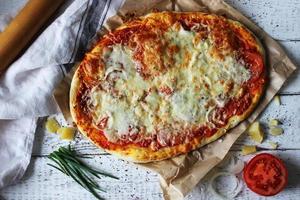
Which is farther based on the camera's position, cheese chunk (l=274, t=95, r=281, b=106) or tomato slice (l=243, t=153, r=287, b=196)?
cheese chunk (l=274, t=95, r=281, b=106)

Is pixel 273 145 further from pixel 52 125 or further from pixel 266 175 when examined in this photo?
pixel 52 125

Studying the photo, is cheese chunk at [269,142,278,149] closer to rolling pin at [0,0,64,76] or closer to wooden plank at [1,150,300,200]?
wooden plank at [1,150,300,200]

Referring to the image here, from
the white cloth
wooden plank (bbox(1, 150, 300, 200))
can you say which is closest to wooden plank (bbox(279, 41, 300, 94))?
wooden plank (bbox(1, 150, 300, 200))

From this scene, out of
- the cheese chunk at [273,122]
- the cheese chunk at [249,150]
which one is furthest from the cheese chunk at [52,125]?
the cheese chunk at [273,122]

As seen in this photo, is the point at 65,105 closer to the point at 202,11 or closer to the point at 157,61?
the point at 157,61

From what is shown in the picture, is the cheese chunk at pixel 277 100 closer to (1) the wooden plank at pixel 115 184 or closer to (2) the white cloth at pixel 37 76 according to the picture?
(1) the wooden plank at pixel 115 184

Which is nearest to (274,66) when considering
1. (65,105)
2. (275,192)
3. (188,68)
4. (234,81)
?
Result: (234,81)
